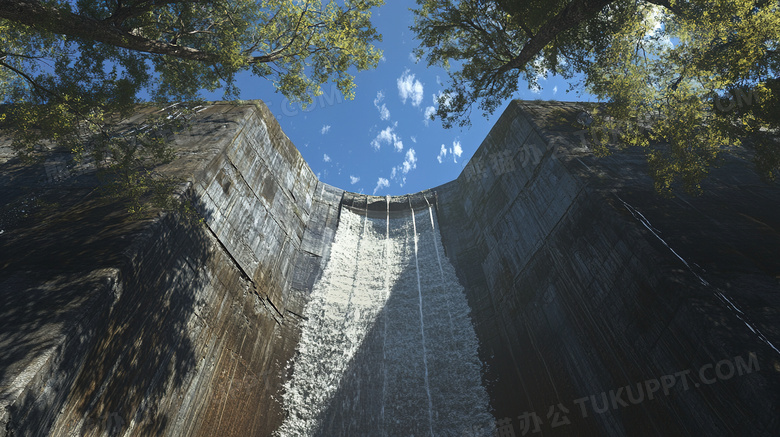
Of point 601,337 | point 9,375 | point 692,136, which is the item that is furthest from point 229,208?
point 692,136

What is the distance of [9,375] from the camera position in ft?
15.6

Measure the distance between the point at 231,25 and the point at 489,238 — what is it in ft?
40.8

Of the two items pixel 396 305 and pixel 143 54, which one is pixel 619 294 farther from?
pixel 143 54

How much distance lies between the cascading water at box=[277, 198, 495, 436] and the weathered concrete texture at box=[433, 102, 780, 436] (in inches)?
39.9

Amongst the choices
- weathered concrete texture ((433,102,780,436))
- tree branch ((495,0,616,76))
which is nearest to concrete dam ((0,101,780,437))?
weathered concrete texture ((433,102,780,436))

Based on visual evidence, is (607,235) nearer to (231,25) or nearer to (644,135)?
(644,135)

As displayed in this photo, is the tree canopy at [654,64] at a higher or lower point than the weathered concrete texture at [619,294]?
higher

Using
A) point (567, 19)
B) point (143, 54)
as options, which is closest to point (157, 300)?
point (143, 54)

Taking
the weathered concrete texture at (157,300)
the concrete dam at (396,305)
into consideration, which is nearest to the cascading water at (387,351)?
the concrete dam at (396,305)

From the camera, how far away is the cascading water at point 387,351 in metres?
10.2

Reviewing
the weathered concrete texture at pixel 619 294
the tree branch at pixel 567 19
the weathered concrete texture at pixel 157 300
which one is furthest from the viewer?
the tree branch at pixel 567 19

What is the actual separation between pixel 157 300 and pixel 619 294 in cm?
1021

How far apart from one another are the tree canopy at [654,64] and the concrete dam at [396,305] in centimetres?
128

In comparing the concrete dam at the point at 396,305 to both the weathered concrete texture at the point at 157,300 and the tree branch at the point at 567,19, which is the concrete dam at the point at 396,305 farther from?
the tree branch at the point at 567,19
